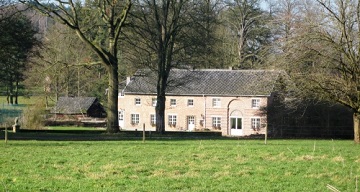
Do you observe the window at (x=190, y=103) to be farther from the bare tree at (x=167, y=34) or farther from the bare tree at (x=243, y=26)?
the bare tree at (x=167, y=34)

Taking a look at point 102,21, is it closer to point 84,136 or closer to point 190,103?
point 84,136

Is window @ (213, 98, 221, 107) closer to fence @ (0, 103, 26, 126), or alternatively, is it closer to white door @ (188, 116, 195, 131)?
white door @ (188, 116, 195, 131)

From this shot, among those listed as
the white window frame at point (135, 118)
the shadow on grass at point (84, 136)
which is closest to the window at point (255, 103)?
the white window frame at point (135, 118)

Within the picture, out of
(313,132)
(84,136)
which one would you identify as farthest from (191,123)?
(84,136)

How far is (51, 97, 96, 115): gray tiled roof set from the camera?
69438 millimetres

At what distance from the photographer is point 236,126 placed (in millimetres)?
58875

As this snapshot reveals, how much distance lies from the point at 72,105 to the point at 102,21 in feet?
107

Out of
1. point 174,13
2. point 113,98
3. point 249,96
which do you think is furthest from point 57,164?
point 249,96

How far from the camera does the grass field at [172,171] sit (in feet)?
40.3

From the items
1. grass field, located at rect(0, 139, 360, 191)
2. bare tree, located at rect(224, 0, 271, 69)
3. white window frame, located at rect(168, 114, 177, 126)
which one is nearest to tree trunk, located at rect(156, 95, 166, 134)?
white window frame, located at rect(168, 114, 177, 126)

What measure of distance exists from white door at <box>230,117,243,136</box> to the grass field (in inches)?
1494

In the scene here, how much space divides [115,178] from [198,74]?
4883cm

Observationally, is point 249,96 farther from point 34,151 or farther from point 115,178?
point 115,178

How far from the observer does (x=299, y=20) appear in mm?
29047
